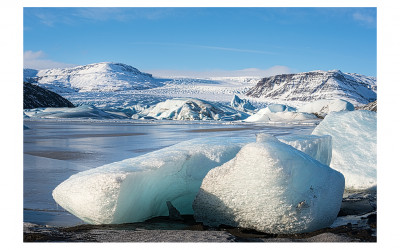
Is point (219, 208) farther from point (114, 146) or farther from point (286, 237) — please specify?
point (114, 146)

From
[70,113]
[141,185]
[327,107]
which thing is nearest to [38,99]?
[70,113]

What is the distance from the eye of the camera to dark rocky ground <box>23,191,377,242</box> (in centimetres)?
234

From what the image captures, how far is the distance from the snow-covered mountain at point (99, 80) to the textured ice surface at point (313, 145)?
40559mm

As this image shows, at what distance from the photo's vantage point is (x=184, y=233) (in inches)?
98.3

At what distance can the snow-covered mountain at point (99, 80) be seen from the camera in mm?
45688

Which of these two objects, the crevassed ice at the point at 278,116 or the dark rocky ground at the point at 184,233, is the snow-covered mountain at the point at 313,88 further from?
the dark rocky ground at the point at 184,233

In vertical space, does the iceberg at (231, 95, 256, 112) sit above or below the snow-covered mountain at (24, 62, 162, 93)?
below

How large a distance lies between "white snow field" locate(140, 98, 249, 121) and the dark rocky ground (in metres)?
20.7

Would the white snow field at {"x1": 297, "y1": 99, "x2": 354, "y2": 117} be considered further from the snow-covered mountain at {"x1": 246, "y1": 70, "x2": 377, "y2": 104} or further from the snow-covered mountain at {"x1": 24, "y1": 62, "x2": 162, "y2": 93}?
the snow-covered mountain at {"x1": 24, "y1": 62, "x2": 162, "y2": 93}

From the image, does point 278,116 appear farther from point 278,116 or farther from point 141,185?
point 141,185

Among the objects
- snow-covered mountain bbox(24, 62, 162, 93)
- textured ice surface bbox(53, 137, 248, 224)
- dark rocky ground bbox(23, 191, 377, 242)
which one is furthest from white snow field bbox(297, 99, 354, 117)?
dark rocky ground bbox(23, 191, 377, 242)

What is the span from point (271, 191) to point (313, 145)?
1.35 metres

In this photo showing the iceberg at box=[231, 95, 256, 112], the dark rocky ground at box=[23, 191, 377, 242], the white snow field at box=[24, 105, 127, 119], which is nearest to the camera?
the dark rocky ground at box=[23, 191, 377, 242]

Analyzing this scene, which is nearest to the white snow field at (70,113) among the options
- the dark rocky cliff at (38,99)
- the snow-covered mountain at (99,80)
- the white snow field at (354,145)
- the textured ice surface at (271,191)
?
the dark rocky cliff at (38,99)
